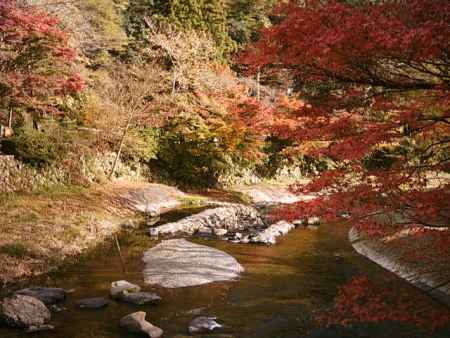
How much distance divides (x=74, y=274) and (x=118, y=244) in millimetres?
3188

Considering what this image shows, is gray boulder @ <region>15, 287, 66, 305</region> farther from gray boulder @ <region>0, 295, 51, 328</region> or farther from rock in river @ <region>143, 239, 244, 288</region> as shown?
rock in river @ <region>143, 239, 244, 288</region>

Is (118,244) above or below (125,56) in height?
below

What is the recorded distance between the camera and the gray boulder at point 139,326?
7812 mm

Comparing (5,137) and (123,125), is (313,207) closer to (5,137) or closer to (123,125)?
(5,137)

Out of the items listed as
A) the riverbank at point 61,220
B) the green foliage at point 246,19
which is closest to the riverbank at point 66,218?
the riverbank at point 61,220

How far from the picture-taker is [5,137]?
18.5 metres

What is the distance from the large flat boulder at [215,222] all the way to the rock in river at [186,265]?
96.7 inches

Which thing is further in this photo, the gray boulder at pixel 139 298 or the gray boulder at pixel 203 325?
the gray boulder at pixel 139 298

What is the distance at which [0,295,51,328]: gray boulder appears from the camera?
314 inches

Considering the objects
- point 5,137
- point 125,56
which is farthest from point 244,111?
point 5,137

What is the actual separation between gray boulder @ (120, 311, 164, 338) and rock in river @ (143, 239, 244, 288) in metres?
2.58

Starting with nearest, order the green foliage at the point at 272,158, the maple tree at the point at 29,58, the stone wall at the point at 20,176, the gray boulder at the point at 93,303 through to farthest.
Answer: the gray boulder at the point at 93,303 < the maple tree at the point at 29,58 < the stone wall at the point at 20,176 < the green foliage at the point at 272,158

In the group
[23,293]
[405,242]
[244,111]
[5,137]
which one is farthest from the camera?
[244,111]

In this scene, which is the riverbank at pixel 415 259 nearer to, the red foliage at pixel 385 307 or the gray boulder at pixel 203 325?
the red foliage at pixel 385 307
